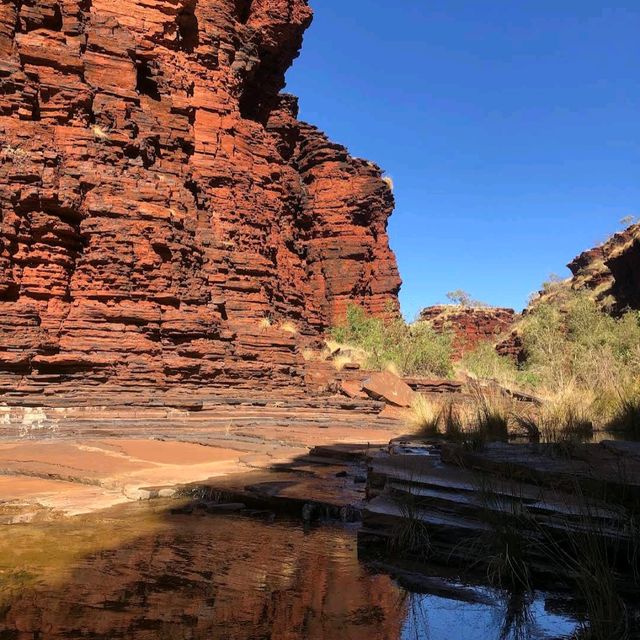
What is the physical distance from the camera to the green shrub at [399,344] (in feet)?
77.7

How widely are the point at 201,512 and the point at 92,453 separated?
3631mm

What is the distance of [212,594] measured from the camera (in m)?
2.57

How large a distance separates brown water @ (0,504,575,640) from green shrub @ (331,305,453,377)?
735 inches

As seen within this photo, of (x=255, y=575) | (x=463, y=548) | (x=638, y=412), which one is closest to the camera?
(x=255, y=575)

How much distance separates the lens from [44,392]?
11367 mm

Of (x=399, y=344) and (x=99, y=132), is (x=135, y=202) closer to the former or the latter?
(x=99, y=132)

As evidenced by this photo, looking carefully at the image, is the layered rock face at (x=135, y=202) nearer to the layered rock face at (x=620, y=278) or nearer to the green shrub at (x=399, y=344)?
the green shrub at (x=399, y=344)

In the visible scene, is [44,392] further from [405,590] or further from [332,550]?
[405,590]

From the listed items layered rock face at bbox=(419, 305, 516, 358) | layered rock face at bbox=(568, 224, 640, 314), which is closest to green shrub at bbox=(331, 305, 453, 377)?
layered rock face at bbox=(568, 224, 640, 314)

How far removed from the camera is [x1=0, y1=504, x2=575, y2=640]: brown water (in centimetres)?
220

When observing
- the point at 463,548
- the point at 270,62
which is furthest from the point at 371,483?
the point at 270,62

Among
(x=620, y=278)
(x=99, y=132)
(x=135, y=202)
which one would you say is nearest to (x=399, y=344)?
(x=135, y=202)

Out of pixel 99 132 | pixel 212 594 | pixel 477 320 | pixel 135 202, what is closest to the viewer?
pixel 212 594

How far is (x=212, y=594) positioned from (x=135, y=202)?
13278 millimetres
